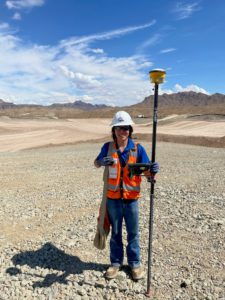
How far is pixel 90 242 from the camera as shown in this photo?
6.56m

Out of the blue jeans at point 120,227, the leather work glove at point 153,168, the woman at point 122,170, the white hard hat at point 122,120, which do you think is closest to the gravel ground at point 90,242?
the blue jeans at point 120,227

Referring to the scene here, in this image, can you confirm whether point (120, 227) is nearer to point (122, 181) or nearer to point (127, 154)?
point (122, 181)

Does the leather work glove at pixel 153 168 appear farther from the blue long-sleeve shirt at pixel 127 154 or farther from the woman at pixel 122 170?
the blue long-sleeve shirt at pixel 127 154

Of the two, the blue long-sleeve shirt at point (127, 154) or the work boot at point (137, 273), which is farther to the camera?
the work boot at point (137, 273)

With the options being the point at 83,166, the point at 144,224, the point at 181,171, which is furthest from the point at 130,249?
the point at 83,166

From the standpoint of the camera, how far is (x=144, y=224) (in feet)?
24.3

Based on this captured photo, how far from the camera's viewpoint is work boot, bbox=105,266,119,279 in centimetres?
521

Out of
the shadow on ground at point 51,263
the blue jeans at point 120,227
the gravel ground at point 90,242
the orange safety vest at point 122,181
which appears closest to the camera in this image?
the orange safety vest at point 122,181

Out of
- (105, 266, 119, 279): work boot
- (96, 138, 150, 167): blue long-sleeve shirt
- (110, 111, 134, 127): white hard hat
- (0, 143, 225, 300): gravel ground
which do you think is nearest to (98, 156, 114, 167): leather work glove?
(96, 138, 150, 167): blue long-sleeve shirt

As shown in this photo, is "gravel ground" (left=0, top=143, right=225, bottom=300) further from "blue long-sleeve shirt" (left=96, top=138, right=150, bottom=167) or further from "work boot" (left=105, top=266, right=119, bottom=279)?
"blue long-sleeve shirt" (left=96, top=138, right=150, bottom=167)

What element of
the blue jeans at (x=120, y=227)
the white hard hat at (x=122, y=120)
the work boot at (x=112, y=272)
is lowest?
the work boot at (x=112, y=272)

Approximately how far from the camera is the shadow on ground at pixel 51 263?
532 cm

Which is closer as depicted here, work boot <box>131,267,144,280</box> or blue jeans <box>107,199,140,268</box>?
blue jeans <box>107,199,140,268</box>

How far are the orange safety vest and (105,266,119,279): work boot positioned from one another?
116 cm
